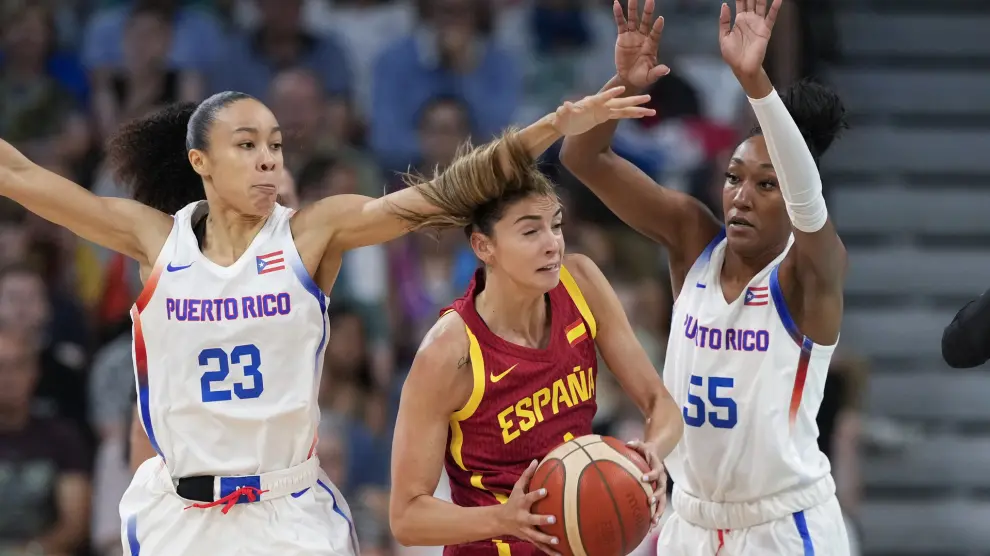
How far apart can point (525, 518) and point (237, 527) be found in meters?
0.87

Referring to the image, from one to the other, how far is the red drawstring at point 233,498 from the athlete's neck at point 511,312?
0.81 metres

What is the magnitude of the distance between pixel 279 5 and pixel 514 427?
4962mm

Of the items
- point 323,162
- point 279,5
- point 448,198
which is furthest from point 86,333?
point 448,198

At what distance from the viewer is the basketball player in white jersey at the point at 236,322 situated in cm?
396

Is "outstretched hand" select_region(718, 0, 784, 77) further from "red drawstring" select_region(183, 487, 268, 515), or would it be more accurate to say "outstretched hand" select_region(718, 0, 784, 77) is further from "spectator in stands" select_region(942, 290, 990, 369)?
"red drawstring" select_region(183, 487, 268, 515)

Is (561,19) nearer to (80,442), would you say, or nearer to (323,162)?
(323,162)

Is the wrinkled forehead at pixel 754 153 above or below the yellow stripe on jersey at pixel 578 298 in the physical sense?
above

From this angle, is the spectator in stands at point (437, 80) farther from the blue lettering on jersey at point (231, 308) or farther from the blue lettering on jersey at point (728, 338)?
the blue lettering on jersey at point (231, 308)

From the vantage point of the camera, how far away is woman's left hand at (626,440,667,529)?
373 centimetres

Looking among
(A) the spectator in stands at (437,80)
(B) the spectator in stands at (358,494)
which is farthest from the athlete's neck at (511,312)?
(A) the spectator in stands at (437,80)

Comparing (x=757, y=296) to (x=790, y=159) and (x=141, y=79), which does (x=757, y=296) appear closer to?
(x=790, y=159)

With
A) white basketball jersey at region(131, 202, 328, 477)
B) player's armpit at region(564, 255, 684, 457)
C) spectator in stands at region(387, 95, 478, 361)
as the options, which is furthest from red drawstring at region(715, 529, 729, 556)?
spectator in stands at region(387, 95, 478, 361)

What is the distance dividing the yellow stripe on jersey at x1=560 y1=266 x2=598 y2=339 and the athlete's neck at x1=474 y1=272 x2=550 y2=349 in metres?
0.11

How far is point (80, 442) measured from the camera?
22.3 feet
